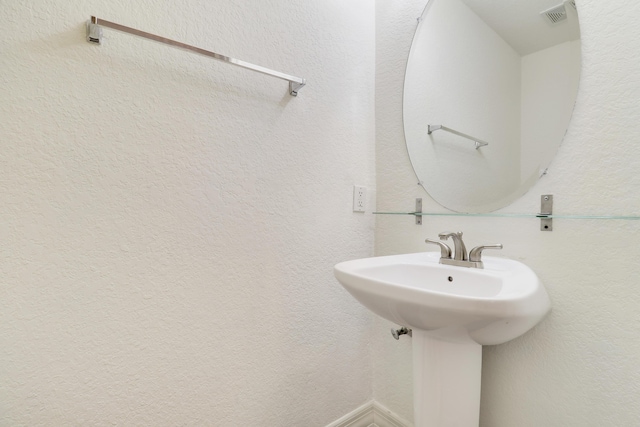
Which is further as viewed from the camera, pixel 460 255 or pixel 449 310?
pixel 460 255

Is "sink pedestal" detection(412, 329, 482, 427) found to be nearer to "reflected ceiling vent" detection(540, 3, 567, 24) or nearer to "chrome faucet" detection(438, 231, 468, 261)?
"chrome faucet" detection(438, 231, 468, 261)

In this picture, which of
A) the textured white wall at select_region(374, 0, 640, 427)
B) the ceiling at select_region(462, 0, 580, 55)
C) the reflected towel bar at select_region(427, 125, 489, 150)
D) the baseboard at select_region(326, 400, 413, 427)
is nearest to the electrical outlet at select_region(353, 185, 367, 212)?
the reflected towel bar at select_region(427, 125, 489, 150)

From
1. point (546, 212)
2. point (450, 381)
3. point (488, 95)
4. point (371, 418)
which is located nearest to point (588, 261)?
point (546, 212)

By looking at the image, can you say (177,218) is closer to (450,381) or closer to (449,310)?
(449,310)

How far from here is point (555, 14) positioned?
0.77 m

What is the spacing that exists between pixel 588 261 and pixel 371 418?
0.98 meters

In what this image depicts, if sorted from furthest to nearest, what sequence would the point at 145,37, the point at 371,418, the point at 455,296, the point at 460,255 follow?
the point at 371,418 < the point at 460,255 < the point at 145,37 < the point at 455,296

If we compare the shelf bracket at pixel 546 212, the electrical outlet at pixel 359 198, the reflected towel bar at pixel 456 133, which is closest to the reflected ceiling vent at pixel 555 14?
the reflected towel bar at pixel 456 133

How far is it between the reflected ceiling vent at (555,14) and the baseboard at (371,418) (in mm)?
1379

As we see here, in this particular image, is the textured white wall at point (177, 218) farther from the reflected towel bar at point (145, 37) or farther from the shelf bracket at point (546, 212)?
the shelf bracket at point (546, 212)

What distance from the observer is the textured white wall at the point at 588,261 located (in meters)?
0.64

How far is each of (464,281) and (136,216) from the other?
0.89 m

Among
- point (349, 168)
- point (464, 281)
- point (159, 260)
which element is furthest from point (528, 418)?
point (159, 260)

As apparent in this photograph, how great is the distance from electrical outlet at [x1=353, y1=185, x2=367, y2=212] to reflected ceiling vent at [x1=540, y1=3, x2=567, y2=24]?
0.75 meters
